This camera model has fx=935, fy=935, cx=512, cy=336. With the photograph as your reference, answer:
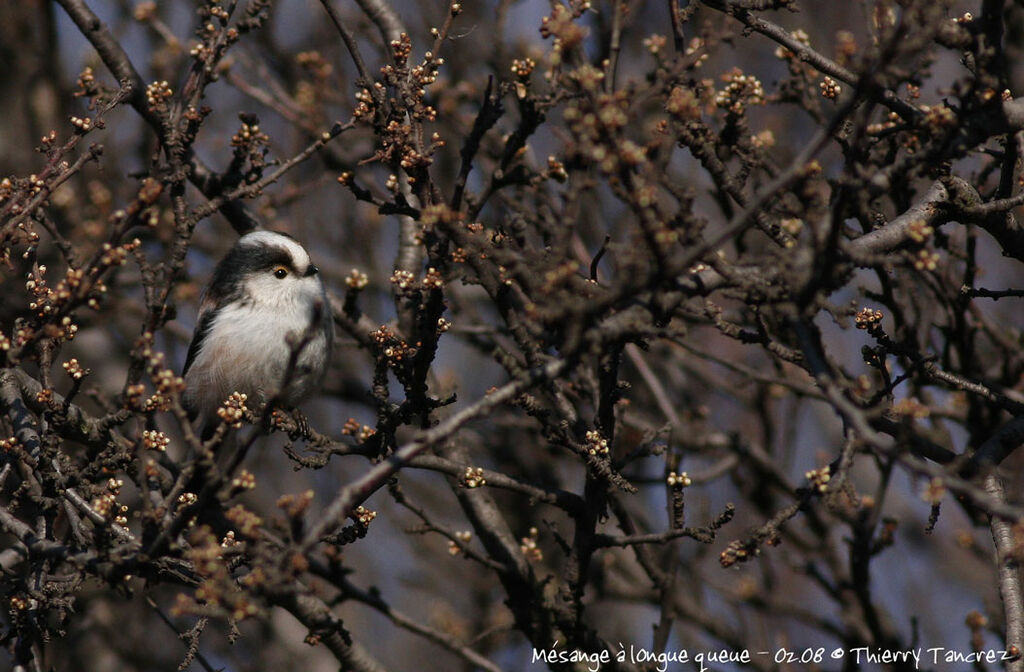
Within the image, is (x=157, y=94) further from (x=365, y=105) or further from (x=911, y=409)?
(x=911, y=409)

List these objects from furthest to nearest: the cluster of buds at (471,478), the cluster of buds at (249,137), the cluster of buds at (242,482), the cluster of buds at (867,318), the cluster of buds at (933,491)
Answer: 1. the cluster of buds at (249,137)
2. the cluster of buds at (471,478)
3. the cluster of buds at (867,318)
4. the cluster of buds at (242,482)
5. the cluster of buds at (933,491)

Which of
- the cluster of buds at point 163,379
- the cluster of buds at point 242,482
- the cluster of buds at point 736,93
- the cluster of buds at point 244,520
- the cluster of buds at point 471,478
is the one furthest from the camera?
the cluster of buds at point 471,478

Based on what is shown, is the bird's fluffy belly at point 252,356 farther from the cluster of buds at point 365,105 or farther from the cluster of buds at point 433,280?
the cluster of buds at point 433,280

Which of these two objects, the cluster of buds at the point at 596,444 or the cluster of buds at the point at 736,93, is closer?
the cluster of buds at the point at 736,93

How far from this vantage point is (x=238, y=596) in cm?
230

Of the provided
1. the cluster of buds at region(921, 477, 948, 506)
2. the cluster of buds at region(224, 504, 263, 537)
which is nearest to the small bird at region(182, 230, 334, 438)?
the cluster of buds at region(224, 504, 263, 537)

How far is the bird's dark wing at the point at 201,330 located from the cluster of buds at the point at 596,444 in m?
2.84

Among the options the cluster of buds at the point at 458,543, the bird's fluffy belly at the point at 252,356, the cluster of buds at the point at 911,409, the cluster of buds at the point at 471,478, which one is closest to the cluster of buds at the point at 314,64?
the bird's fluffy belly at the point at 252,356

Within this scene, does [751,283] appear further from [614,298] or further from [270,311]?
[270,311]

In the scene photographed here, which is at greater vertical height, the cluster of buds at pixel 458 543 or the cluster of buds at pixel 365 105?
the cluster of buds at pixel 365 105

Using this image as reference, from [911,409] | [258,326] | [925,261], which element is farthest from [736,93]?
[258,326]

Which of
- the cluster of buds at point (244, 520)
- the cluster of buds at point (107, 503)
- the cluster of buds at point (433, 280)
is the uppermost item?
the cluster of buds at point (433, 280)

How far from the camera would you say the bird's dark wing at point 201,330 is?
5.61 m

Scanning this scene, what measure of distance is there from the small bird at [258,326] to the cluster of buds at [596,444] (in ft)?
6.69
